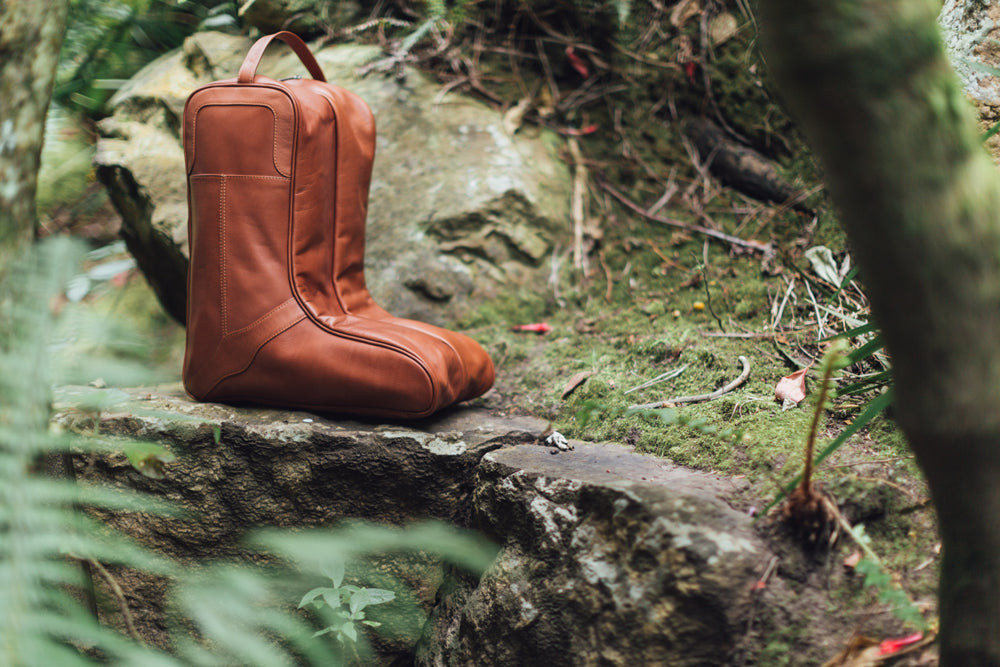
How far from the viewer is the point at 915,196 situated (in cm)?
61

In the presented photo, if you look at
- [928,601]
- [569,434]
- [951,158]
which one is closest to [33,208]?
[951,158]

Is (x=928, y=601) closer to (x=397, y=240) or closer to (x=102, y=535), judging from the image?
(x=102, y=535)

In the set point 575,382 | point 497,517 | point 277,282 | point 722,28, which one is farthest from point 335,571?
point 722,28

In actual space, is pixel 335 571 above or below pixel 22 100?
below

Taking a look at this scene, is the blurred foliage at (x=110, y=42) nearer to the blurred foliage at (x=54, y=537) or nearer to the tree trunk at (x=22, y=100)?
the tree trunk at (x=22, y=100)

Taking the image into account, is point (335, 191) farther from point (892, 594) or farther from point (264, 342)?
point (892, 594)

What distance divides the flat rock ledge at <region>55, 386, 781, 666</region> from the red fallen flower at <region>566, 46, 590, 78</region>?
1.56 m

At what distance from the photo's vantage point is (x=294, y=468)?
145cm

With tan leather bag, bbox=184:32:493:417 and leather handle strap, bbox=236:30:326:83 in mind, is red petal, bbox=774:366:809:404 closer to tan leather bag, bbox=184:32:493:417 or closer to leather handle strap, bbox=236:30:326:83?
tan leather bag, bbox=184:32:493:417

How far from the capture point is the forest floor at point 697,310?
1028 millimetres

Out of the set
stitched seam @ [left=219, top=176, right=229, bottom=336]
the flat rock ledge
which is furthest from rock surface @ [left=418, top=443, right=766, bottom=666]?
stitched seam @ [left=219, top=176, right=229, bottom=336]

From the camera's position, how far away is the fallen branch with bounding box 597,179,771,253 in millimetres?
2143

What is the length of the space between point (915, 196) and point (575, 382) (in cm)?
118

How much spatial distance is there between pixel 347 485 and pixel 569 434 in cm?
54
